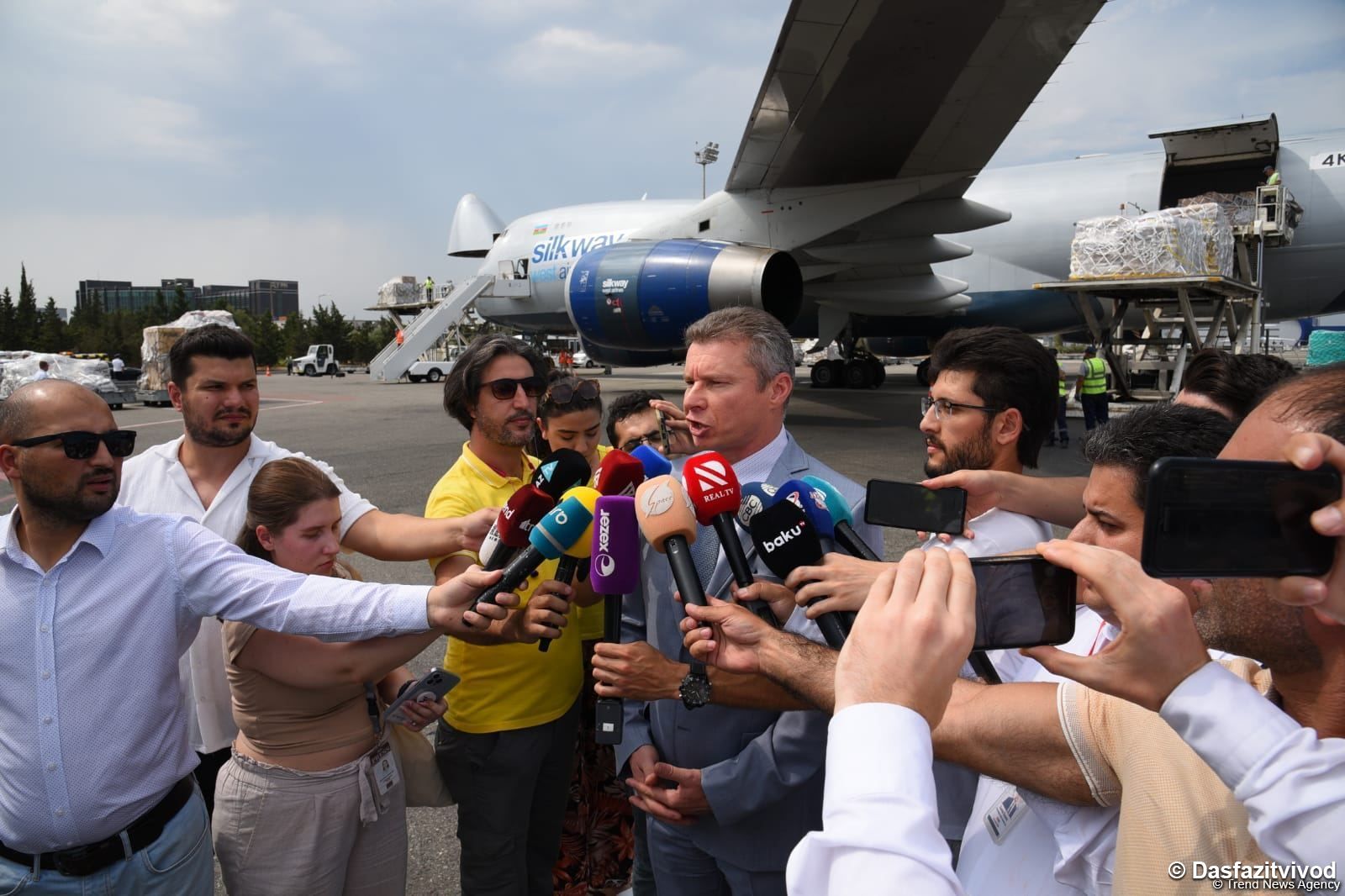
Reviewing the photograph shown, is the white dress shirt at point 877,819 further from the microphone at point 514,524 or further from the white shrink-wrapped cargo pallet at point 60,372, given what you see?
the white shrink-wrapped cargo pallet at point 60,372

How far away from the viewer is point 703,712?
1.97 metres

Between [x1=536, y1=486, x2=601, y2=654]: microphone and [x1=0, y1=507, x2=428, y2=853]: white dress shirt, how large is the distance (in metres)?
0.39

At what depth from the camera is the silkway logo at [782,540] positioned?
5.17 ft

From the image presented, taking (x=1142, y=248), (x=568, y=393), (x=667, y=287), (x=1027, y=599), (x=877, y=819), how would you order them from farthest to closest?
(x=1142, y=248), (x=667, y=287), (x=568, y=393), (x=1027, y=599), (x=877, y=819)

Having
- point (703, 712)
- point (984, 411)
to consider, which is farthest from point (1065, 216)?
point (703, 712)

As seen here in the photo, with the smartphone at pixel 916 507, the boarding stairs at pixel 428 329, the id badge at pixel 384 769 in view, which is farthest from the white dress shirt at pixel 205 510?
the boarding stairs at pixel 428 329

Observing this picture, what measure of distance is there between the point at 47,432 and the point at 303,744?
948mm

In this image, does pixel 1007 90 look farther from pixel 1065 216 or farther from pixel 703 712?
pixel 703 712

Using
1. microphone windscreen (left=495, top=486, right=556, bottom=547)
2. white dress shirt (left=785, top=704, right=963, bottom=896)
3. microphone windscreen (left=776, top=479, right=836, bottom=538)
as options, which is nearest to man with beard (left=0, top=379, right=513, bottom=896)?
microphone windscreen (left=495, top=486, right=556, bottom=547)

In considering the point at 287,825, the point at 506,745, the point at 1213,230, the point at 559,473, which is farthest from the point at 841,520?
the point at 1213,230

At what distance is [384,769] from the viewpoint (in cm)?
201

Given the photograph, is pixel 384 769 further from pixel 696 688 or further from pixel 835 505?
pixel 835 505

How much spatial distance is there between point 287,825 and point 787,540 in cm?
143

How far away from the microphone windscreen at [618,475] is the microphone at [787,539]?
1.27 ft
